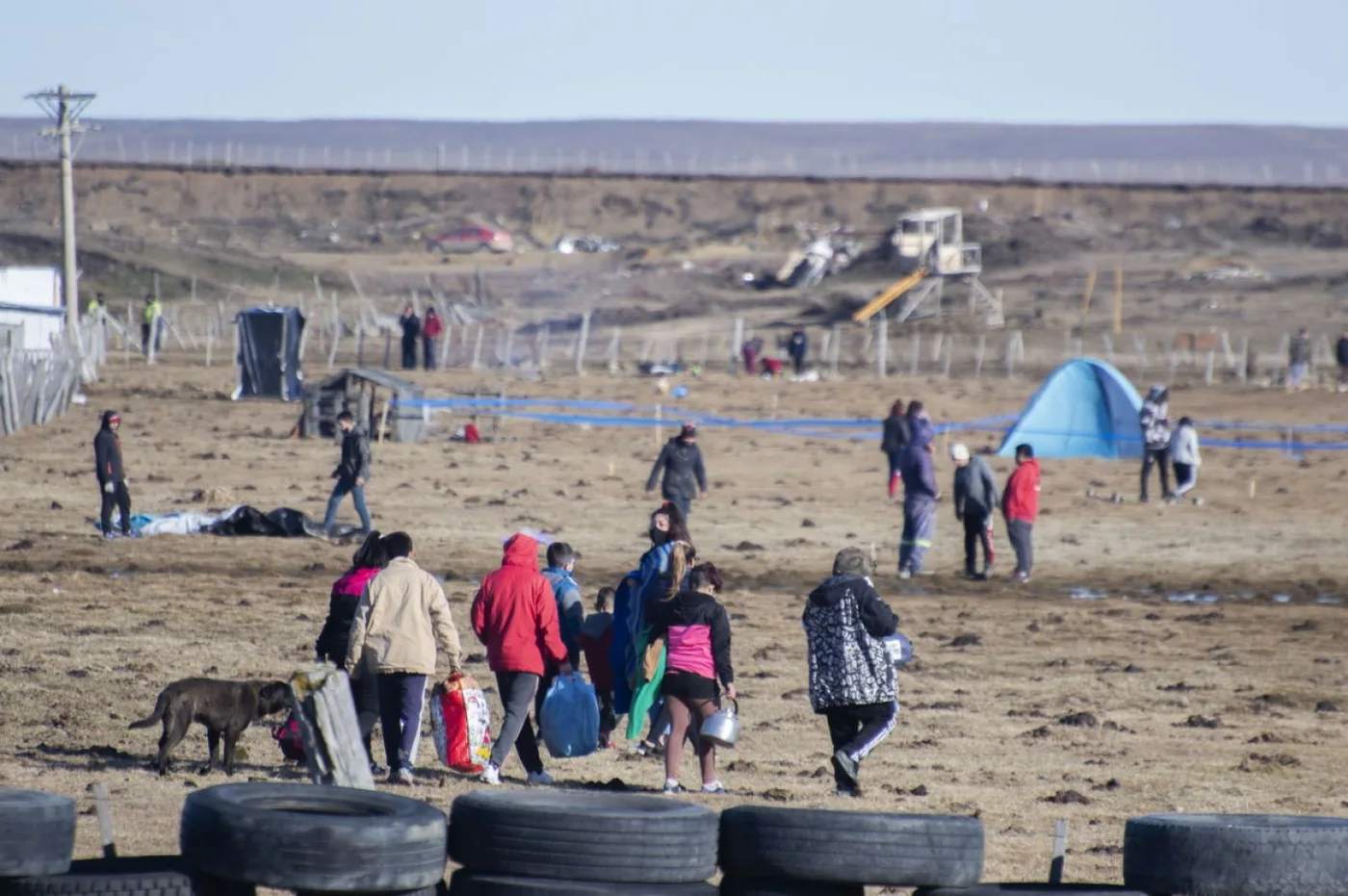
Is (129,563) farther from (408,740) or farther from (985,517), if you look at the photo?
(408,740)

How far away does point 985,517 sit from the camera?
2111cm

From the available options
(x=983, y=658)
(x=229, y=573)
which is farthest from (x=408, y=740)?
(x=229, y=573)

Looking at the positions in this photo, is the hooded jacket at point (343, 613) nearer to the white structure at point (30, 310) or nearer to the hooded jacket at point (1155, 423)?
the hooded jacket at point (1155, 423)

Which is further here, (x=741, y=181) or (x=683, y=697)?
(x=741, y=181)

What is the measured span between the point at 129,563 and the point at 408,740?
10219 millimetres

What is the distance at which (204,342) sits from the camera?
57.8m

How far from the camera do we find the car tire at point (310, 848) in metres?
7.67

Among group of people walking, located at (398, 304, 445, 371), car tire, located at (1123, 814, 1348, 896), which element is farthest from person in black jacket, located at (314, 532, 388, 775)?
group of people walking, located at (398, 304, 445, 371)

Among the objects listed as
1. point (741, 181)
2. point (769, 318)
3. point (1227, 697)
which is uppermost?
point (741, 181)

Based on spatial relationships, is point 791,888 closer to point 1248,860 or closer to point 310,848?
point 1248,860

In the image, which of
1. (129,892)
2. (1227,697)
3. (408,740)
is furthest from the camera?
(1227,697)

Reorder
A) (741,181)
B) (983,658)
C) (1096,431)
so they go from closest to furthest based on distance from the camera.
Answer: (983,658)
(1096,431)
(741,181)

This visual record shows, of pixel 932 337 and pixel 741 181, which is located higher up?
pixel 741 181

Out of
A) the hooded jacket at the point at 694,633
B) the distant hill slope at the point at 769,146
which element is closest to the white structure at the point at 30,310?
the hooded jacket at the point at 694,633
